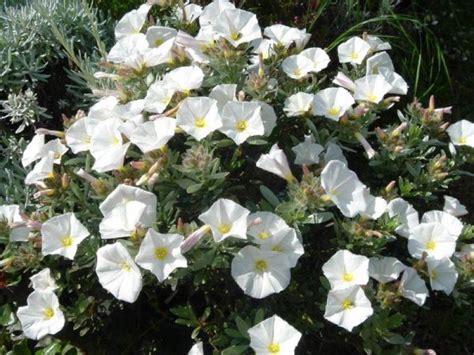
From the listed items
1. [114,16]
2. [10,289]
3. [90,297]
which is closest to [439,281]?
[90,297]

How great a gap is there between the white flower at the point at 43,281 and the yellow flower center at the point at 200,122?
0.71m

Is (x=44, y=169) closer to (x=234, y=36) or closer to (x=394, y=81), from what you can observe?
(x=234, y=36)

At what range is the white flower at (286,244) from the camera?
2.13 metres

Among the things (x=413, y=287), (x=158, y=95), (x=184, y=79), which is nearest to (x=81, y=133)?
(x=158, y=95)

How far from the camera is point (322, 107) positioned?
8.19ft

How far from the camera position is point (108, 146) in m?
2.30

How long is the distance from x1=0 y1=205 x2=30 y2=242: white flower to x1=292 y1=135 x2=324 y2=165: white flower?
0.97 metres

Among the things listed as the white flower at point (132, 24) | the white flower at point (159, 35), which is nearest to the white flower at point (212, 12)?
the white flower at point (159, 35)

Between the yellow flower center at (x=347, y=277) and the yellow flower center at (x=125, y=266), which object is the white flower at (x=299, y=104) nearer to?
the yellow flower center at (x=347, y=277)

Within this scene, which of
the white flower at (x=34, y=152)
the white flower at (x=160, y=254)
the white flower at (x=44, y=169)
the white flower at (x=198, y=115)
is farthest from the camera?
the white flower at (x=34, y=152)

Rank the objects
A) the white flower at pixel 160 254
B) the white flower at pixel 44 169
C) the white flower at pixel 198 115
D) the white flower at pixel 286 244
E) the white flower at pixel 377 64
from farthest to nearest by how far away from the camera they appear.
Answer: the white flower at pixel 377 64
the white flower at pixel 44 169
the white flower at pixel 198 115
the white flower at pixel 286 244
the white flower at pixel 160 254

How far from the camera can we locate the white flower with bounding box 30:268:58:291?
92.4 inches

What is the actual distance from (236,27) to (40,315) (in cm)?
123

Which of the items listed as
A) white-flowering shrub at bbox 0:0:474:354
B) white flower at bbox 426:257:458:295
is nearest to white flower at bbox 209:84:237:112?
white-flowering shrub at bbox 0:0:474:354
